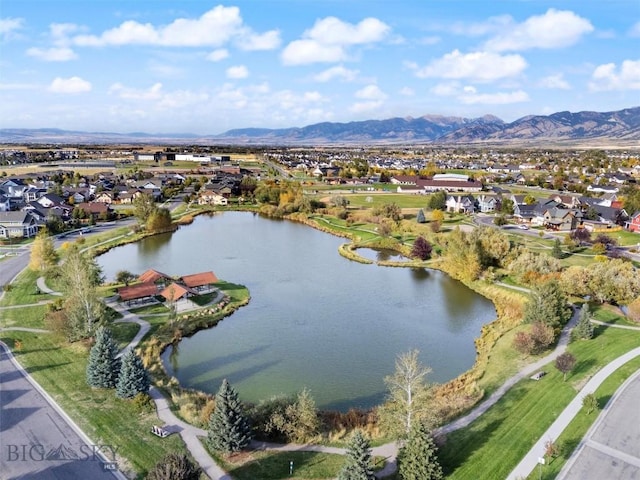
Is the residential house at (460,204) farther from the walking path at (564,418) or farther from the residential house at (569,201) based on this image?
the walking path at (564,418)

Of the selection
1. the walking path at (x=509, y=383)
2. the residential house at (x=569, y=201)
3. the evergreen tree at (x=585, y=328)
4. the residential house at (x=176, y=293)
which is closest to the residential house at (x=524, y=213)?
the residential house at (x=569, y=201)

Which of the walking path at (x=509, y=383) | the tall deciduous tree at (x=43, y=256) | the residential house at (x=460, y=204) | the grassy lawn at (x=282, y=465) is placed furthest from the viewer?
the residential house at (x=460, y=204)

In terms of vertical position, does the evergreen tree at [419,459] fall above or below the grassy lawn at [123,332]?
above

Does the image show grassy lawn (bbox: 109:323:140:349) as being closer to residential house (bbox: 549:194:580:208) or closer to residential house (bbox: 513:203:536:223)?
residential house (bbox: 513:203:536:223)

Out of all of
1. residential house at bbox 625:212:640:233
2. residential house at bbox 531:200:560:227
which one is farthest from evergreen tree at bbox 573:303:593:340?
residential house at bbox 531:200:560:227

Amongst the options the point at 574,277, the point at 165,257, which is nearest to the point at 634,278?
the point at 574,277

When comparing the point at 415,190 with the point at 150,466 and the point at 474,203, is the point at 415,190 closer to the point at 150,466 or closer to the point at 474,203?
the point at 474,203
